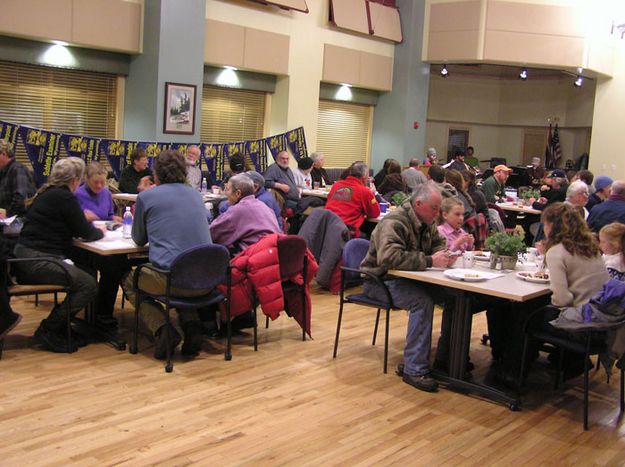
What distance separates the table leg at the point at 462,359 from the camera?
4359 mm

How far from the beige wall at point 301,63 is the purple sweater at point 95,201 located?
6.70 m

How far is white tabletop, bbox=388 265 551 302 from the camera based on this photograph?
4.03 meters

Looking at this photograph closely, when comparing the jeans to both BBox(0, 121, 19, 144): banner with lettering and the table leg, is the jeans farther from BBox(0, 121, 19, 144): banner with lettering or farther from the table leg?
BBox(0, 121, 19, 144): banner with lettering

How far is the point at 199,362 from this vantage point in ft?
15.9

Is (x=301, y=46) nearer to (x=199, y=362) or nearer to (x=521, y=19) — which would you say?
(x=521, y=19)

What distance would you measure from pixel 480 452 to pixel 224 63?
8.84 metres

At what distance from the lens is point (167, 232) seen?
15.5 feet

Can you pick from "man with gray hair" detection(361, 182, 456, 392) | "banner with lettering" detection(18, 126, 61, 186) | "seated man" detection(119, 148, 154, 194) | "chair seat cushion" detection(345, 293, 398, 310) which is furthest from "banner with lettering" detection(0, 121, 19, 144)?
"man with gray hair" detection(361, 182, 456, 392)

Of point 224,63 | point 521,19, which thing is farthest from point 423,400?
point 521,19

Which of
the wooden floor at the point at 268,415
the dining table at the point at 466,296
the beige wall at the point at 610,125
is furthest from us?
the beige wall at the point at 610,125

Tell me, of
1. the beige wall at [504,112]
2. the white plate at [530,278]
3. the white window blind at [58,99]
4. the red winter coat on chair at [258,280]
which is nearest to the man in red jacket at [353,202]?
the red winter coat on chair at [258,280]

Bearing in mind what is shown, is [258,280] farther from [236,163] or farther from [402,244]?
[236,163]

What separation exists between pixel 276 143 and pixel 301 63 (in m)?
1.59

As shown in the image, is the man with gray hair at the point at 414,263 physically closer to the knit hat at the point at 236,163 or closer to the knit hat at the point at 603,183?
the knit hat at the point at 603,183
